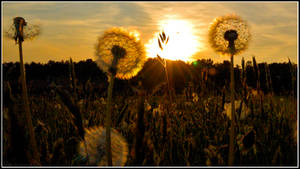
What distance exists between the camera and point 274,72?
11930mm

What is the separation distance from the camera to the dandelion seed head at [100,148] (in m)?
1.60

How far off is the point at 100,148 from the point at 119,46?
52 cm

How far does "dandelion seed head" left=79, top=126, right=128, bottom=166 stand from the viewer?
5.25 ft

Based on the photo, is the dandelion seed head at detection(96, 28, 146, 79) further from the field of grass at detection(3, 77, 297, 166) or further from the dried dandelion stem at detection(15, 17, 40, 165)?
the dried dandelion stem at detection(15, 17, 40, 165)

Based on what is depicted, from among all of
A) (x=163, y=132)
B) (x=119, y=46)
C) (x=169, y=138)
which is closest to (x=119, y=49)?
(x=119, y=46)

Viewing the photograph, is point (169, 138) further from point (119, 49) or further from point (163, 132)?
point (119, 49)

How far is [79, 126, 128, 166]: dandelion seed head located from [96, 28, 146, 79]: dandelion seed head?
334 millimetres

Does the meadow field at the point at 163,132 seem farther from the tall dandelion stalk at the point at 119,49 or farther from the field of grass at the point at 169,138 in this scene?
the tall dandelion stalk at the point at 119,49

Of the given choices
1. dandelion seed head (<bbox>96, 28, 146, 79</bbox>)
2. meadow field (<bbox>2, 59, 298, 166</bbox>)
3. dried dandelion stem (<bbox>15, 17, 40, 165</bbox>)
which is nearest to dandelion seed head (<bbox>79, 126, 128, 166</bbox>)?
meadow field (<bbox>2, 59, 298, 166</bbox>)

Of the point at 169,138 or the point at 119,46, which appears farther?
the point at 169,138

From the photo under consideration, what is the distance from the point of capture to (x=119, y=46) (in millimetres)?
1682

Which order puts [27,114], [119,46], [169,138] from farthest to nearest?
[169,138]
[119,46]
[27,114]

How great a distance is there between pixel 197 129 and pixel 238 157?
3.58 ft

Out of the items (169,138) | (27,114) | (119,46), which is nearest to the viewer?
(27,114)
